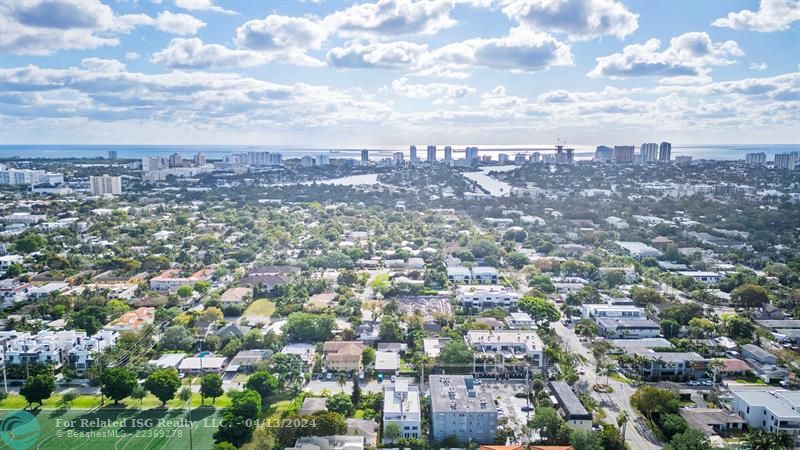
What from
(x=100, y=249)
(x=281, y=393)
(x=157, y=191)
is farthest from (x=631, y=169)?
(x=281, y=393)

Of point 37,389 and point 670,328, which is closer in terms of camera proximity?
point 37,389

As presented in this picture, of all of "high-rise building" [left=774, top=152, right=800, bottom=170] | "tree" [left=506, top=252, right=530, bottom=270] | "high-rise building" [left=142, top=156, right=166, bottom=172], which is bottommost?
"tree" [left=506, top=252, right=530, bottom=270]

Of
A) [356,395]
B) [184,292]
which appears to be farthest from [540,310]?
[184,292]

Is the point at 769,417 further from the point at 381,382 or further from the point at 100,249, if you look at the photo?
the point at 100,249

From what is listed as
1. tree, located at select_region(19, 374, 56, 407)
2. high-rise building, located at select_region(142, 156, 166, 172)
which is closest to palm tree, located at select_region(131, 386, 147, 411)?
tree, located at select_region(19, 374, 56, 407)

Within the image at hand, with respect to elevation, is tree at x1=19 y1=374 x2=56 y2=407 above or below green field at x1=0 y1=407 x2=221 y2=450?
above

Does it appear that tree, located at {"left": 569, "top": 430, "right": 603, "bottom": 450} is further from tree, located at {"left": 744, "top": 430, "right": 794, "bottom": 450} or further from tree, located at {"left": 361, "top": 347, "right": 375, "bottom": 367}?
tree, located at {"left": 361, "top": 347, "right": 375, "bottom": 367}

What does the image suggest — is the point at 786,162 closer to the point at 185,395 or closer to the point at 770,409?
the point at 770,409
